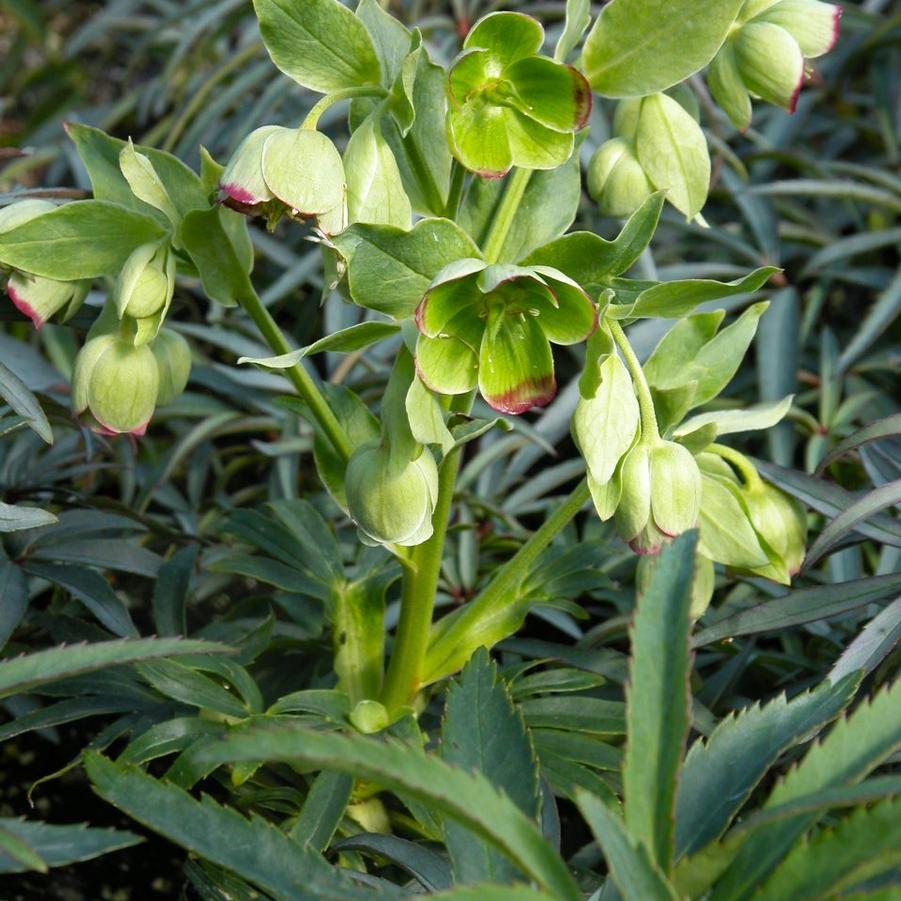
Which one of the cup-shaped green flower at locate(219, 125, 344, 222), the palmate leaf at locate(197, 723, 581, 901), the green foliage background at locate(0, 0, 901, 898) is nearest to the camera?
the palmate leaf at locate(197, 723, 581, 901)

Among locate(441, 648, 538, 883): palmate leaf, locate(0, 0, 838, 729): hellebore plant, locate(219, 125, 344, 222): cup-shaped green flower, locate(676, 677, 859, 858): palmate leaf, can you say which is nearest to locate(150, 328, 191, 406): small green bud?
locate(0, 0, 838, 729): hellebore plant

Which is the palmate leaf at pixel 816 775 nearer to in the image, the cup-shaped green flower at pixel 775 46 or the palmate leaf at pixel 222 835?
the palmate leaf at pixel 222 835

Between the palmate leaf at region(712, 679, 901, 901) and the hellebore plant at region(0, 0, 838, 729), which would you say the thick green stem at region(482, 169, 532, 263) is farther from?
the palmate leaf at region(712, 679, 901, 901)

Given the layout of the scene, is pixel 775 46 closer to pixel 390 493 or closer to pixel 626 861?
pixel 390 493

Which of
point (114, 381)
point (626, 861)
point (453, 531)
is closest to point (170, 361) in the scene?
point (114, 381)

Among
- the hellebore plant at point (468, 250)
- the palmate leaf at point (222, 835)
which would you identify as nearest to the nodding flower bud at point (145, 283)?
the hellebore plant at point (468, 250)

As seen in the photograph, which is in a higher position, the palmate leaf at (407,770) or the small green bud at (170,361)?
the palmate leaf at (407,770)
